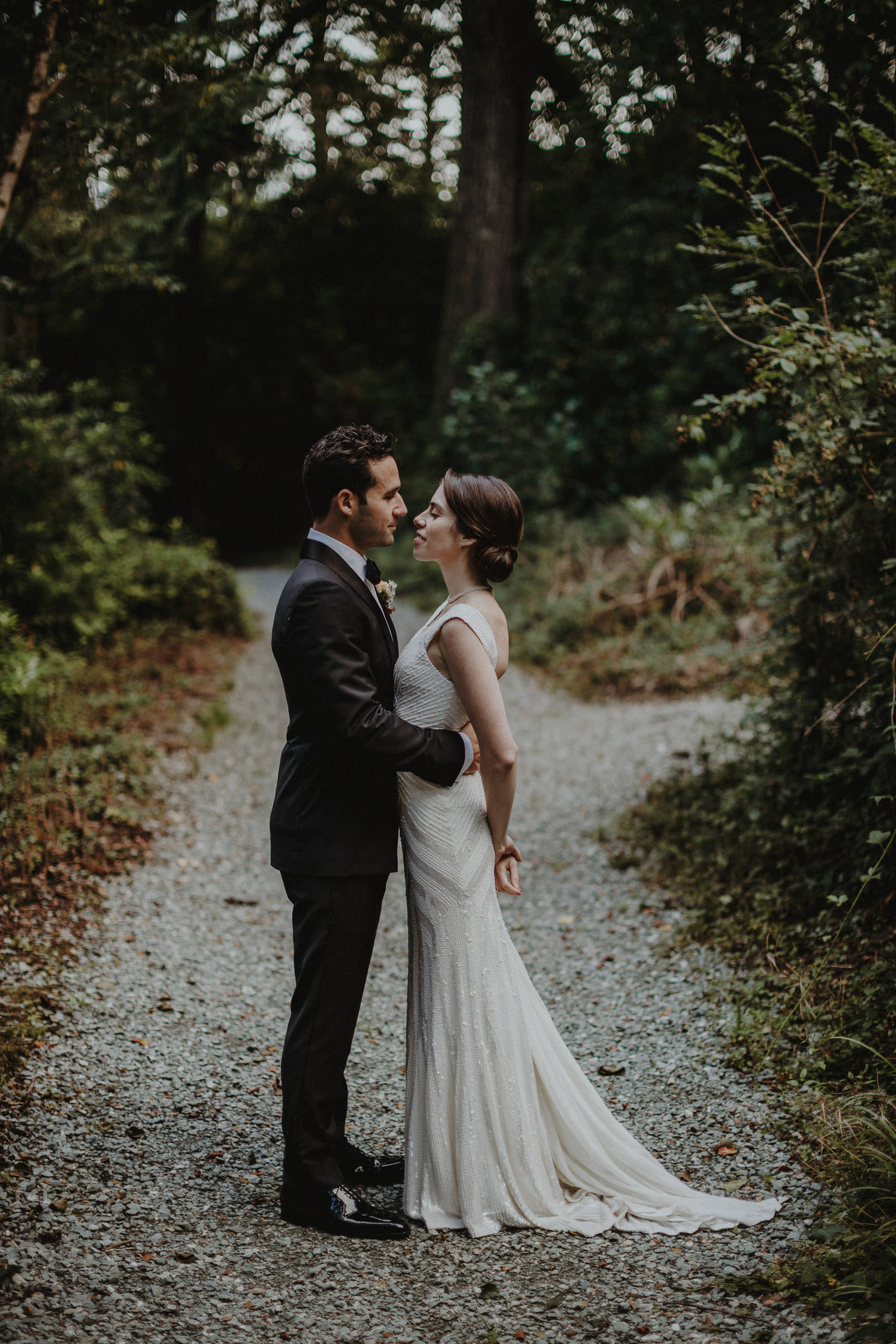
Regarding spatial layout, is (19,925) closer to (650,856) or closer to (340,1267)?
(340,1267)

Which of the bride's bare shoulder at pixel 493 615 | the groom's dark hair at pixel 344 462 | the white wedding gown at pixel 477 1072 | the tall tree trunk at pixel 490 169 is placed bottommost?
the white wedding gown at pixel 477 1072

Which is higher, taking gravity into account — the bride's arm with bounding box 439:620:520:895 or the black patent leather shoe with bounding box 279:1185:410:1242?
the bride's arm with bounding box 439:620:520:895

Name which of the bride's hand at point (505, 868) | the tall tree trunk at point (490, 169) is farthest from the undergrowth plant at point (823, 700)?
the tall tree trunk at point (490, 169)

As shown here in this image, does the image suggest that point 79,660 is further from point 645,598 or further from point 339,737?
point 339,737

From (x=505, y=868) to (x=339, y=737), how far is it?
25.4 inches

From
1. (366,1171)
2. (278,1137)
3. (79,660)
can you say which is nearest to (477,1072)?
(366,1171)

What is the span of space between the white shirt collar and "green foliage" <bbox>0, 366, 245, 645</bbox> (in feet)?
14.1

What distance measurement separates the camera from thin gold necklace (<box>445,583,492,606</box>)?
2.76 metres

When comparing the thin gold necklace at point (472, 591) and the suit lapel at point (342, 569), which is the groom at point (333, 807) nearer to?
the suit lapel at point (342, 569)

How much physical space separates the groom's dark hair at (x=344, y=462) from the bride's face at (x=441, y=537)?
0.18 metres

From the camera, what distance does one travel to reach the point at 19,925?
4.50m

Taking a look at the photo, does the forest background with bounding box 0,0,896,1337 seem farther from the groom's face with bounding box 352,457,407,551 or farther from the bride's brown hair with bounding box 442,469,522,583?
the groom's face with bounding box 352,457,407,551

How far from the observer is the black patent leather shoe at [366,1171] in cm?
300

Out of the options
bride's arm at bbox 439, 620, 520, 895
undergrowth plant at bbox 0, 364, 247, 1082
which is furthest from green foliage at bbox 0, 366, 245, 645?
bride's arm at bbox 439, 620, 520, 895
